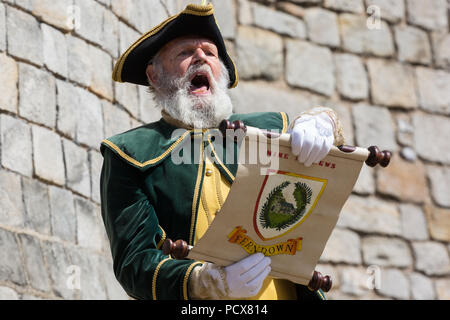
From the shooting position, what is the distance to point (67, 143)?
510cm

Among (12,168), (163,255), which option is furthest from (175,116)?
(12,168)

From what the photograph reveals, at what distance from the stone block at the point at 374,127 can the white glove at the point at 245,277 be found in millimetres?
4811

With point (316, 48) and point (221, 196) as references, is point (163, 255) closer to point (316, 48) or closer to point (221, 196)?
point (221, 196)

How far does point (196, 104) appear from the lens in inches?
126

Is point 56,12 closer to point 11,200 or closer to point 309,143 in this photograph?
point 11,200

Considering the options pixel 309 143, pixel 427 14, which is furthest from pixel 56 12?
pixel 427 14

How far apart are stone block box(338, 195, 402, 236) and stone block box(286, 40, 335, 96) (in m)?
0.96

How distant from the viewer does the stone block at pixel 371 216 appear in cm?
723

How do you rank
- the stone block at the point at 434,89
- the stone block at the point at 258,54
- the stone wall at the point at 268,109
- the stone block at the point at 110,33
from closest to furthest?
the stone wall at the point at 268,109 → the stone block at the point at 110,33 → the stone block at the point at 258,54 → the stone block at the point at 434,89

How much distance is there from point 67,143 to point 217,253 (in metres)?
2.56

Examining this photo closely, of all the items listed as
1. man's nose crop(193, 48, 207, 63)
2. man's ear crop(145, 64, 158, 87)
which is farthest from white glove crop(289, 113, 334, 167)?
man's ear crop(145, 64, 158, 87)

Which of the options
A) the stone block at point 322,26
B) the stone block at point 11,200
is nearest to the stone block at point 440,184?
the stone block at point 322,26

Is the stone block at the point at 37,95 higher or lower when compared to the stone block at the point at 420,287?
higher

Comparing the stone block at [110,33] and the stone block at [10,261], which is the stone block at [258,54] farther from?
the stone block at [10,261]
